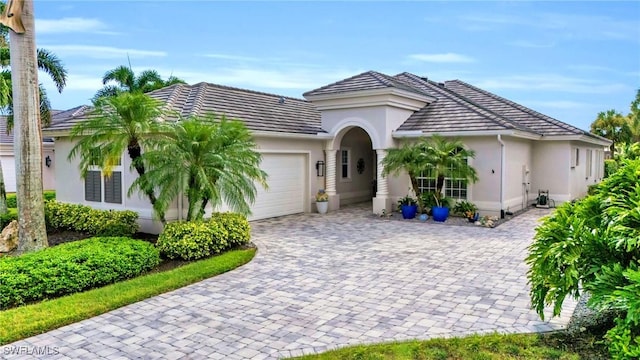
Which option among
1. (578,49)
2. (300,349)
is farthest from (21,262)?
(578,49)

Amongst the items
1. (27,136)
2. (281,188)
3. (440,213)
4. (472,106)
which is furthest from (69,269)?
(472,106)

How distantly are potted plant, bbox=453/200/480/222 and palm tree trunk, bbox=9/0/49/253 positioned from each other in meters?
12.0

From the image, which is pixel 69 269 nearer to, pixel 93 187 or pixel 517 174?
pixel 93 187

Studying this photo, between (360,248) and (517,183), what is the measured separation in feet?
30.2

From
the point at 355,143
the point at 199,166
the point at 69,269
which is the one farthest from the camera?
the point at 355,143

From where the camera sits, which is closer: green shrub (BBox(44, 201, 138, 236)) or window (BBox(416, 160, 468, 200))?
green shrub (BBox(44, 201, 138, 236))

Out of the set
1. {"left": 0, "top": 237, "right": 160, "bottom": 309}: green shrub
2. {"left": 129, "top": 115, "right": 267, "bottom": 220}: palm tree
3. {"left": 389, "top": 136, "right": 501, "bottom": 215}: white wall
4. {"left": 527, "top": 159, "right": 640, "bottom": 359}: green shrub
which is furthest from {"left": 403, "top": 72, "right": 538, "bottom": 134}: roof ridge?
{"left": 0, "top": 237, "right": 160, "bottom": 309}: green shrub

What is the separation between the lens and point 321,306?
6707 millimetres

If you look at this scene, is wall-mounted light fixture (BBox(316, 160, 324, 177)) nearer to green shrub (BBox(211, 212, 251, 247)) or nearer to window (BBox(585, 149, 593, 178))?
green shrub (BBox(211, 212, 251, 247))

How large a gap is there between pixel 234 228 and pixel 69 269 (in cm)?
382

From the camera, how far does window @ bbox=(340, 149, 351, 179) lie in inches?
778

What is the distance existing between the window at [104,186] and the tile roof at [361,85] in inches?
311

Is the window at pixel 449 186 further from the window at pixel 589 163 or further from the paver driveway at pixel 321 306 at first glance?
the window at pixel 589 163

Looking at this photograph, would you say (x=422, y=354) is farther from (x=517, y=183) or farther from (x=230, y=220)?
(x=517, y=183)
